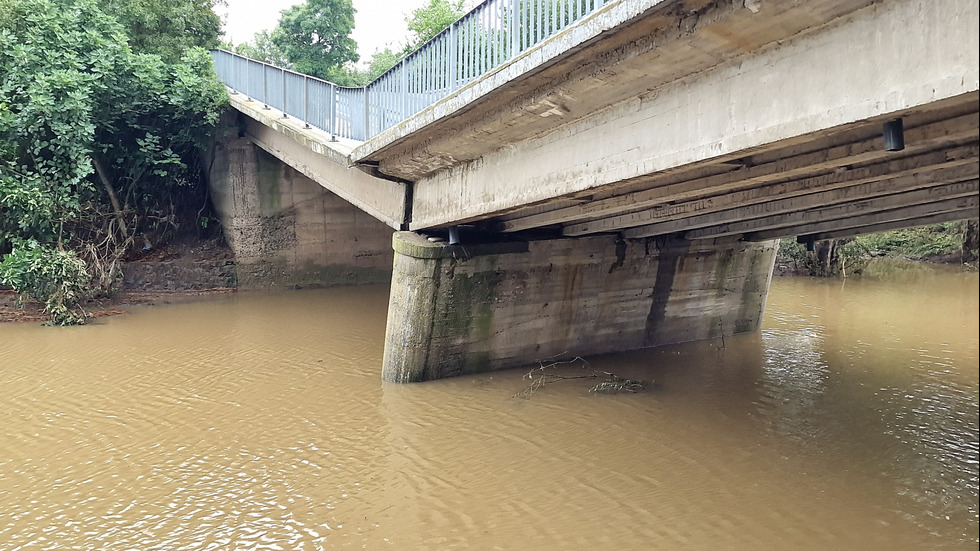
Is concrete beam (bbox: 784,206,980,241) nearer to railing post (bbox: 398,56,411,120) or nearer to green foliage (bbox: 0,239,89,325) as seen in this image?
railing post (bbox: 398,56,411,120)

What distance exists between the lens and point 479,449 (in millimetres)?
7438

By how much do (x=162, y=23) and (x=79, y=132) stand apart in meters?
5.04

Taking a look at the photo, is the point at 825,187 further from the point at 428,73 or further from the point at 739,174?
the point at 428,73

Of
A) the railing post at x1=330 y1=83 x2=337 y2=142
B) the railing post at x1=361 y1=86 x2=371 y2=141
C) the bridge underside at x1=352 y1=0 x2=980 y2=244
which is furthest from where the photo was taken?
the railing post at x1=330 y1=83 x2=337 y2=142

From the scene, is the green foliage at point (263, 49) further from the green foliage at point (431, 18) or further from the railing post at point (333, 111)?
the railing post at point (333, 111)

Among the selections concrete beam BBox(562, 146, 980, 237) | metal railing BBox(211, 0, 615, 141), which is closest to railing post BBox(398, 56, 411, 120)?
metal railing BBox(211, 0, 615, 141)

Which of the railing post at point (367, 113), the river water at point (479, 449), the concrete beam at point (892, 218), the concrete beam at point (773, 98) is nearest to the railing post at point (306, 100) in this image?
the railing post at point (367, 113)

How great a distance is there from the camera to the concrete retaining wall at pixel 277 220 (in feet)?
60.2

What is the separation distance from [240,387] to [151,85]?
9.76 metres

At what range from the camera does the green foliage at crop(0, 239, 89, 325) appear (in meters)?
13.3

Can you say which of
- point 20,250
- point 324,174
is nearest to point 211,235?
point 20,250

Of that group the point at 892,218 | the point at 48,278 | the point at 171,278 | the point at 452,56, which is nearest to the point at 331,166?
the point at 452,56

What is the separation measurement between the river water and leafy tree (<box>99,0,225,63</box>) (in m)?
8.62

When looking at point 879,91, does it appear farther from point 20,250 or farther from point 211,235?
point 211,235
